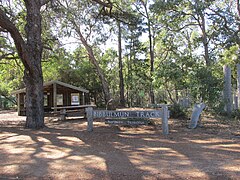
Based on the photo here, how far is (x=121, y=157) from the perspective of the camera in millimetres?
5102

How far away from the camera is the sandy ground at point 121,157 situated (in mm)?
4008

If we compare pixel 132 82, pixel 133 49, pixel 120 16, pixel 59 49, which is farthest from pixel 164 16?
pixel 132 82

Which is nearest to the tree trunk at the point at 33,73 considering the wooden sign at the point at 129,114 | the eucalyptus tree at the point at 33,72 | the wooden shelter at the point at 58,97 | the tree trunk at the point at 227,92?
the eucalyptus tree at the point at 33,72

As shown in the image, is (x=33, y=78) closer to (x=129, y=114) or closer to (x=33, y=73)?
(x=33, y=73)

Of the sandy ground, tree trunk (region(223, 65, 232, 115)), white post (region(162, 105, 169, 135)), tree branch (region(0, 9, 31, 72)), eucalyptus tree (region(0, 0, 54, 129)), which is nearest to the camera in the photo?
the sandy ground

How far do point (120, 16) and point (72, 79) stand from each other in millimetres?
15530

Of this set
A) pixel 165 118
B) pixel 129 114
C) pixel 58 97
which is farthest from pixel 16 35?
pixel 58 97

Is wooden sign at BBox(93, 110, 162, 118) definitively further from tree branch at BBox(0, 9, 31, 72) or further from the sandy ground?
tree branch at BBox(0, 9, 31, 72)

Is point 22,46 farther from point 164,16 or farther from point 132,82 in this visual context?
point 132,82

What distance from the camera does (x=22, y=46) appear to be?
9.03 meters

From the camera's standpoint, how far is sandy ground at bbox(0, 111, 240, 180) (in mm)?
4008

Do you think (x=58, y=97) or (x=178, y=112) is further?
(x=58, y=97)

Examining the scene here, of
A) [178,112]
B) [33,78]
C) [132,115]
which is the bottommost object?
[178,112]

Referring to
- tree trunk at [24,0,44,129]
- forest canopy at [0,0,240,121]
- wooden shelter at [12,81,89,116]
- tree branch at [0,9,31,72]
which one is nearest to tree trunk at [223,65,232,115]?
forest canopy at [0,0,240,121]
